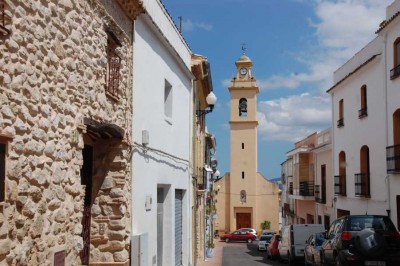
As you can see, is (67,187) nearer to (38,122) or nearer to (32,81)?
(38,122)

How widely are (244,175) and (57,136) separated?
47.7 meters

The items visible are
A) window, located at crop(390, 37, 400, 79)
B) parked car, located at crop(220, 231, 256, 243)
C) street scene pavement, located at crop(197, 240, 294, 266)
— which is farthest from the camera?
parked car, located at crop(220, 231, 256, 243)

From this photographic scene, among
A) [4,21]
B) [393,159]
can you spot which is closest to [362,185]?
[393,159]

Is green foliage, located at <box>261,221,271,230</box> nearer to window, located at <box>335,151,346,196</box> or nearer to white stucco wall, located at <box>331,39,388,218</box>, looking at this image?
white stucco wall, located at <box>331,39,388,218</box>

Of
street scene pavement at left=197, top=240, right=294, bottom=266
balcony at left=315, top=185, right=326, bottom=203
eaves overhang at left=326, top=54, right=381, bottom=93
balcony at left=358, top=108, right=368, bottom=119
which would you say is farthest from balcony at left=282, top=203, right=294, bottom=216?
balcony at left=358, top=108, right=368, bottom=119

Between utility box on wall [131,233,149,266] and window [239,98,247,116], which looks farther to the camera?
window [239,98,247,116]

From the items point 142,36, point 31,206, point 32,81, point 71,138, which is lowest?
point 31,206

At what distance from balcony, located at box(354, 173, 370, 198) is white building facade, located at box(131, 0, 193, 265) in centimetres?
949

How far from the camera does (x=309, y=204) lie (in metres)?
36.8

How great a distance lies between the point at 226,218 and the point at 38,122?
4947 centimetres

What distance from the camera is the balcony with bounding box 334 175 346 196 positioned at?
85.6 feet

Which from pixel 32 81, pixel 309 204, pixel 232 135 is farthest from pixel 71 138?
pixel 232 135

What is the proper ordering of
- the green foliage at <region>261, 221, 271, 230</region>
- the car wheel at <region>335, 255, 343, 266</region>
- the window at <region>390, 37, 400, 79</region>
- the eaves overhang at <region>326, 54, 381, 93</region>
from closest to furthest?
the car wheel at <region>335, 255, 343, 266</region>
the window at <region>390, 37, 400, 79</region>
the eaves overhang at <region>326, 54, 381, 93</region>
the green foliage at <region>261, 221, 271, 230</region>

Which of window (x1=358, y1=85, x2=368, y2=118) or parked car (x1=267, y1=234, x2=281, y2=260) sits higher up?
window (x1=358, y1=85, x2=368, y2=118)
